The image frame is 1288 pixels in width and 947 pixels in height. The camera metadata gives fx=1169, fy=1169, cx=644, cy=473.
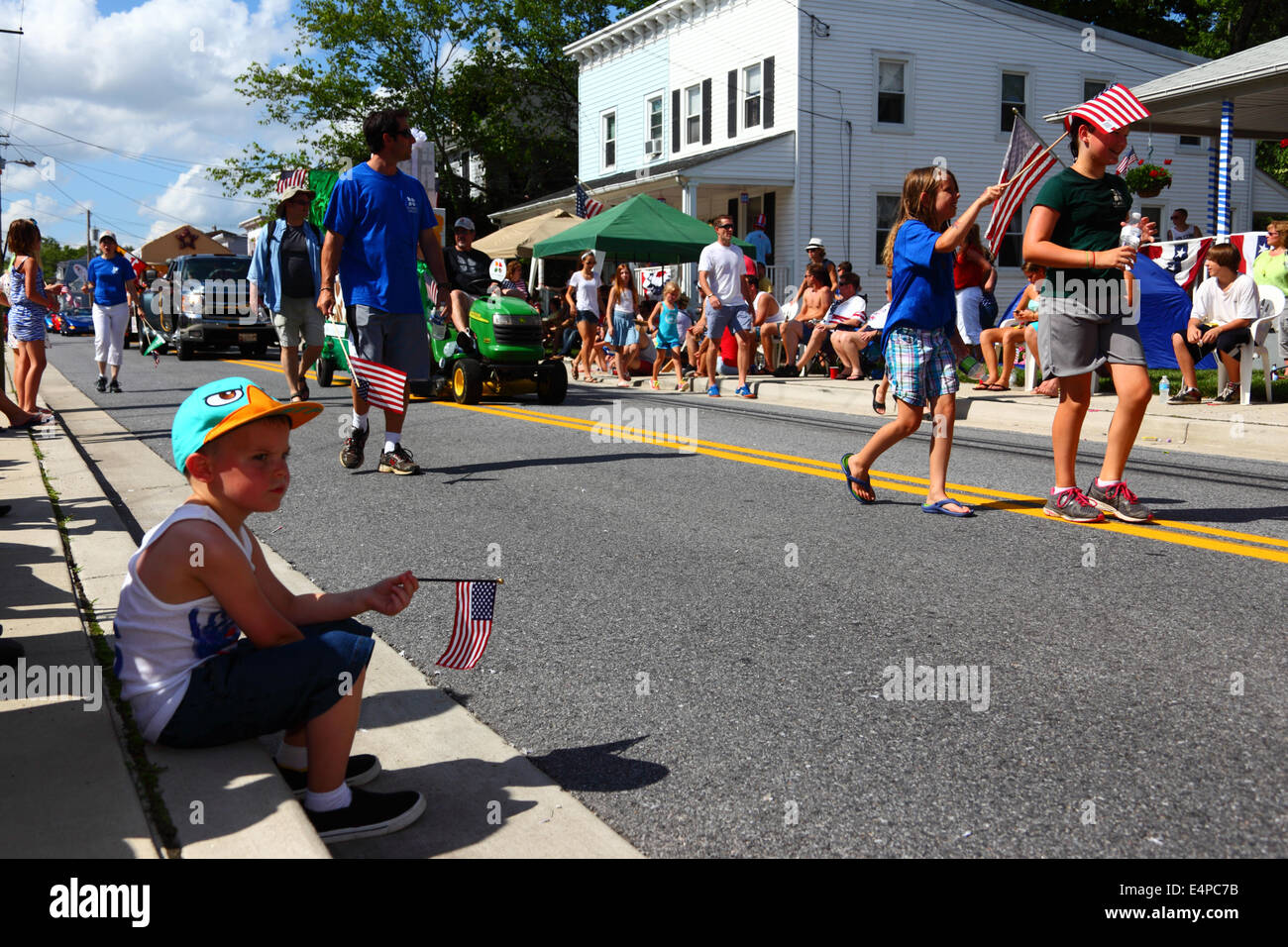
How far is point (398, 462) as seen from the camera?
8.36 m

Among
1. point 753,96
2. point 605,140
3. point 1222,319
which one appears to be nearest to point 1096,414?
point 1222,319

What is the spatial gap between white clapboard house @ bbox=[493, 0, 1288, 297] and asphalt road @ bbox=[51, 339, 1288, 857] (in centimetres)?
2000

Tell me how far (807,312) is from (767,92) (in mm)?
12634

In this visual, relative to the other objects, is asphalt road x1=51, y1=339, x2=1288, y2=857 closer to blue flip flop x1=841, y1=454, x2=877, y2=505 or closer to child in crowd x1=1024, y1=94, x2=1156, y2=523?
blue flip flop x1=841, y1=454, x2=877, y2=505

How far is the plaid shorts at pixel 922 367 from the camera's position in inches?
267

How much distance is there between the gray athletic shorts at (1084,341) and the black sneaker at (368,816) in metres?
4.69

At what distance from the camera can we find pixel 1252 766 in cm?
309

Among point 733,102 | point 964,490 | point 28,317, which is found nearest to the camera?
point 964,490

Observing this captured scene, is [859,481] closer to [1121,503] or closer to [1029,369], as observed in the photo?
[1121,503]

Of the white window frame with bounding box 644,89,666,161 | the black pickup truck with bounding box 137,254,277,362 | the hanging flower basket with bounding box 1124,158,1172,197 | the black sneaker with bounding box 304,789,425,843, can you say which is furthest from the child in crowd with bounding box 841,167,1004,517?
the white window frame with bounding box 644,89,666,161

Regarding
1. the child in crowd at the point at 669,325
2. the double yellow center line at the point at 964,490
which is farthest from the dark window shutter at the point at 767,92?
the double yellow center line at the point at 964,490

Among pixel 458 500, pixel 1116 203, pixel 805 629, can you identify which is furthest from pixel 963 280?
pixel 805 629

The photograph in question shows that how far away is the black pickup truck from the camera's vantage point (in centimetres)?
2569
